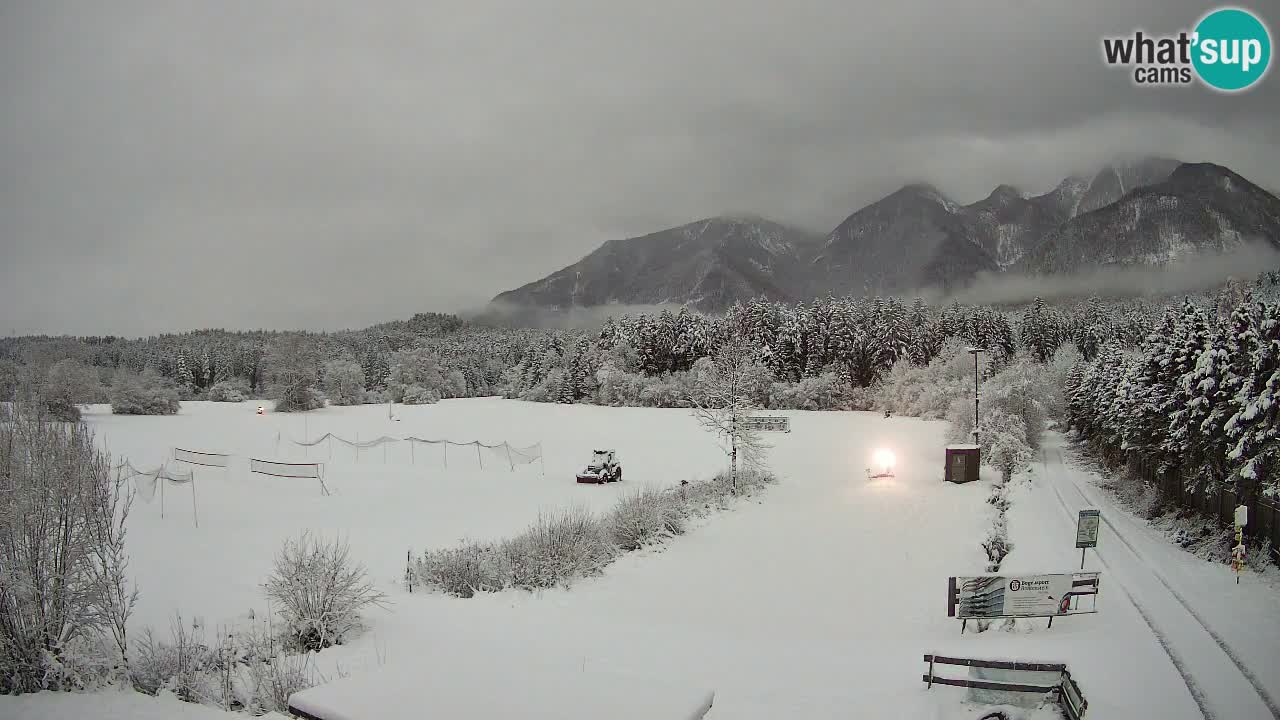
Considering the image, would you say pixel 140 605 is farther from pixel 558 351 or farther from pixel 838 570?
pixel 558 351

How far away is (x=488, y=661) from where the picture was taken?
12.5 ft

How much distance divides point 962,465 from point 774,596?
2026 centimetres

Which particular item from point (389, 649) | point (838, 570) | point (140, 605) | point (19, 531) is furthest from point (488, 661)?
point (838, 570)

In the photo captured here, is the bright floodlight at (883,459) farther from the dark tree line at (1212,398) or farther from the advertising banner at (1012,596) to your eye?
the advertising banner at (1012,596)

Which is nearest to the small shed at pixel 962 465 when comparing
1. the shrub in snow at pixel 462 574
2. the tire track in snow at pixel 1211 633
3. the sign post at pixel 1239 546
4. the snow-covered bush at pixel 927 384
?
the tire track in snow at pixel 1211 633

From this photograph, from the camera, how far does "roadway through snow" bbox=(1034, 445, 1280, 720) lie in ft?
26.8

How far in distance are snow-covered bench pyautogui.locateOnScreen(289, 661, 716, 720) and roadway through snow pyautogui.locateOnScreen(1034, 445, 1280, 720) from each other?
905 centimetres

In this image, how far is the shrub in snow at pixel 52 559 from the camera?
270 inches

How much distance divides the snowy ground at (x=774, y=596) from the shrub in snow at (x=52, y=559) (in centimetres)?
175

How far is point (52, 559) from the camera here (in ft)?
24.4

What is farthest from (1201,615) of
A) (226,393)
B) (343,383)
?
(226,393)

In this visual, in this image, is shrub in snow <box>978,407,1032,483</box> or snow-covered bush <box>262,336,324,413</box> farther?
snow-covered bush <box>262,336,324,413</box>

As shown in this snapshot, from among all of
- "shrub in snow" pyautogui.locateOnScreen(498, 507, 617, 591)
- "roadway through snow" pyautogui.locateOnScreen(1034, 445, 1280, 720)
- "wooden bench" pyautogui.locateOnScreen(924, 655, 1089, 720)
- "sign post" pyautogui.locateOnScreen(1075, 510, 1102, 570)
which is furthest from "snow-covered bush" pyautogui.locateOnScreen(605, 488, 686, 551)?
"roadway through snow" pyautogui.locateOnScreen(1034, 445, 1280, 720)

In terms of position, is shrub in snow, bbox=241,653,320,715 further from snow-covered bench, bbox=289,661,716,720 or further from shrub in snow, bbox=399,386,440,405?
shrub in snow, bbox=399,386,440,405
